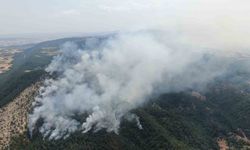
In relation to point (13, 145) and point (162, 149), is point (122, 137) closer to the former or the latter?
point (162, 149)

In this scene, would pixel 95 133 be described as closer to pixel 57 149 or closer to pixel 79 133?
pixel 79 133

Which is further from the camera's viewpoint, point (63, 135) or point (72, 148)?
point (63, 135)

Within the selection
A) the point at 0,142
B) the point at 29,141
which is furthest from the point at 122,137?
the point at 0,142

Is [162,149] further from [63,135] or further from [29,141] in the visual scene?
[29,141]

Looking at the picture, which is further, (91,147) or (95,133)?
(95,133)

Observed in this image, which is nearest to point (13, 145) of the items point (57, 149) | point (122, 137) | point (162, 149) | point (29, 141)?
point (29, 141)

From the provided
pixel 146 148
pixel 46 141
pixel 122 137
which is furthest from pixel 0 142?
pixel 146 148

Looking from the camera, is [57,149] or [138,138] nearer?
[57,149]
